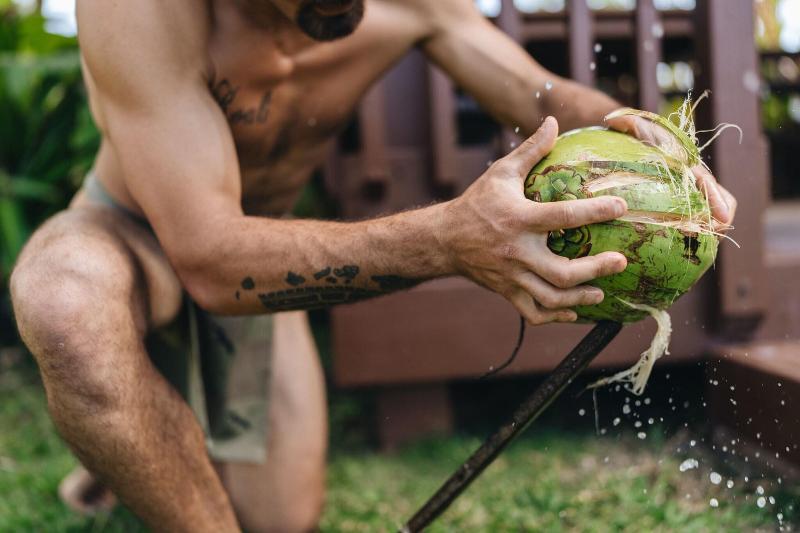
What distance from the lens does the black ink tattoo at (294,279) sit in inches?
58.1

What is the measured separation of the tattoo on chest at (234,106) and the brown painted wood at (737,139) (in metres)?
1.38

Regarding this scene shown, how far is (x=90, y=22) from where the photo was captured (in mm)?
1628

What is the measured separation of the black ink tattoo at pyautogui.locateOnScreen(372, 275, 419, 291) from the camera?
139cm

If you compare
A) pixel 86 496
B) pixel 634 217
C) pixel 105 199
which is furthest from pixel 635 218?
pixel 86 496

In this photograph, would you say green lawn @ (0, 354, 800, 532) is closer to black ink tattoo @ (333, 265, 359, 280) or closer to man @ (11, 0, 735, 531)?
man @ (11, 0, 735, 531)

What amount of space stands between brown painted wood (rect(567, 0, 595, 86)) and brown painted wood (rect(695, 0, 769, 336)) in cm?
34

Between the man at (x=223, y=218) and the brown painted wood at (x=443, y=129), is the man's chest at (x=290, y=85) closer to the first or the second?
the man at (x=223, y=218)

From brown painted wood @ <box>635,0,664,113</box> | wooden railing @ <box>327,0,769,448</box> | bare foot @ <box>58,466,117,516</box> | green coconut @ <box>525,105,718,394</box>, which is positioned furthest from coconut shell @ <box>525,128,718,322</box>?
bare foot @ <box>58,466,117,516</box>

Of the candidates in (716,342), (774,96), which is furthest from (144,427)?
(774,96)

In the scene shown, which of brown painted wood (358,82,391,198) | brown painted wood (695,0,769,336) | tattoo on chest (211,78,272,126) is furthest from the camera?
brown painted wood (358,82,391,198)

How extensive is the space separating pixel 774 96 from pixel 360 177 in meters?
5.13

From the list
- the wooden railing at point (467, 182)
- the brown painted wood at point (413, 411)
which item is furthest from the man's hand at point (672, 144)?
the brown painted wood at point (413, 411)

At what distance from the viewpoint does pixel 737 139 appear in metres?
2.45

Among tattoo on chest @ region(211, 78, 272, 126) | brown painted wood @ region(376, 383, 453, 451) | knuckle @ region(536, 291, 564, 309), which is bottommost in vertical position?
brown painted wood @ region(376, 383, 453, 451)
